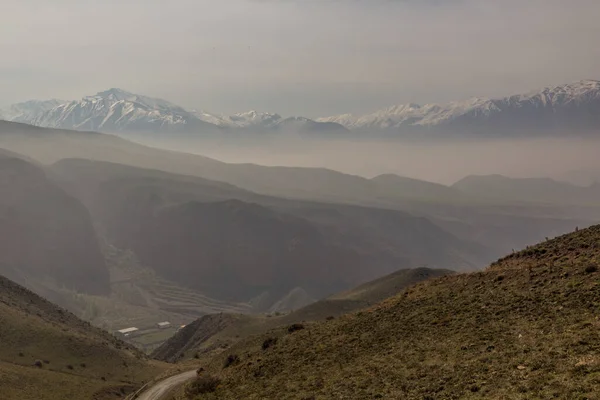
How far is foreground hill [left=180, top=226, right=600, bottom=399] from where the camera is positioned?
26.3 meters

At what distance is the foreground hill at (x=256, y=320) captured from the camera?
125806 millimetres

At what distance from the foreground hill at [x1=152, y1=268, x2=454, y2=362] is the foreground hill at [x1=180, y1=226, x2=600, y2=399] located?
237ft

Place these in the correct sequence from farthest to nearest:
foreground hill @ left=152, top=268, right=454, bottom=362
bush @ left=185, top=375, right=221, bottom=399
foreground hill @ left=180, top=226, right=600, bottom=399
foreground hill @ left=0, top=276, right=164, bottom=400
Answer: foreground hill @ left=152, top=268, right=454, bottom=362 < foreground hill @ left=0, top=276, right=164, bottom=400 < bush @ left=185, top=375, right=221, bottom=399 < foreground hill @ left=180, top=226, right=600, bottom=399

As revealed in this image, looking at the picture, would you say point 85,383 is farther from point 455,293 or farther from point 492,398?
point 492,398

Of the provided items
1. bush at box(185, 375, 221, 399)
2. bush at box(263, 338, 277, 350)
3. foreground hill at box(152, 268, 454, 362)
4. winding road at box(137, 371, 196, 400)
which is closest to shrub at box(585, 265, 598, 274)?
bush at box(263, 338, 277, 350)

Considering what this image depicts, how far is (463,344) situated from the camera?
110ft

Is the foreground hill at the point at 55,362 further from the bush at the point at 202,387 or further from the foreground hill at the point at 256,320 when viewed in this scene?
the bush at the point at 202,387

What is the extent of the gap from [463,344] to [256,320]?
375 ft

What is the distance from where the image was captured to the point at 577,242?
46.8 meters

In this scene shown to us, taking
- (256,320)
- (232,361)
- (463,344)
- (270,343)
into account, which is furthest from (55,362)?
(463,344)

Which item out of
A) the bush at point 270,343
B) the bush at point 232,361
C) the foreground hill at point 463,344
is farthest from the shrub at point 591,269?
the bush at point 232,361

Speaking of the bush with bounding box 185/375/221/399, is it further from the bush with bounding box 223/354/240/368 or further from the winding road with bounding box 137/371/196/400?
the winding road with bounding box 137/371/196/400

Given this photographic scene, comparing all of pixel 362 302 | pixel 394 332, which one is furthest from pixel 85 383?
pixel 362 302

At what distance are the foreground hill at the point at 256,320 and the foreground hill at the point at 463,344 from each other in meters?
72.1
